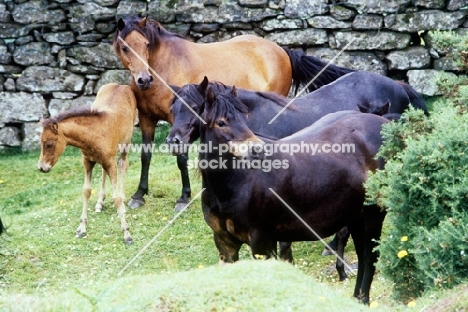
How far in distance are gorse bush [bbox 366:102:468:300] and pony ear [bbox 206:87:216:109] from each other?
148 centimetres

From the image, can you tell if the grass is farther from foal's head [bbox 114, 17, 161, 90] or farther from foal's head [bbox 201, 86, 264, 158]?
foal's head [bbox 114, 17, 161, 90]

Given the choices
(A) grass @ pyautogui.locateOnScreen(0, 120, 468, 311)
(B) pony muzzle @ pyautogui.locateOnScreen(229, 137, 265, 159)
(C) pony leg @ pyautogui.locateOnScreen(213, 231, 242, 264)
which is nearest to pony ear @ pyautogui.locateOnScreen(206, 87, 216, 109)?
(B) pony muzzle @ pyautogui.locateOnScreen(229, 137, 265, 159)

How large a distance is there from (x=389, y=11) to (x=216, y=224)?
21.4ft

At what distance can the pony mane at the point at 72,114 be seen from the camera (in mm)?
8954

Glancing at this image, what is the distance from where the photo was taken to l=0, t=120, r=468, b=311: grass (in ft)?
16.1

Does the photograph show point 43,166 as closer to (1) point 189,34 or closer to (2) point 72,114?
(2) point 72,114

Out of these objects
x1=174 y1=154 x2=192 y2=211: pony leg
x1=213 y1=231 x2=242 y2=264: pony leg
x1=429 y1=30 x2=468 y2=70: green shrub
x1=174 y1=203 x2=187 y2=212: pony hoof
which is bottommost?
x1=174 y1=203 x2=187 y2=212: pony hoof

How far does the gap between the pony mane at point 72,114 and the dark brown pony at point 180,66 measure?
0.80m

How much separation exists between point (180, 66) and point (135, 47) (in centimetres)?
72

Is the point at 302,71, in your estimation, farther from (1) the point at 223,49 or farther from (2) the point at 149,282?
(2) the point at 149,282

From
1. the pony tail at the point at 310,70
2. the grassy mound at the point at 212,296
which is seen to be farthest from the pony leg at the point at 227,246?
the pony tail at the point at 310,70

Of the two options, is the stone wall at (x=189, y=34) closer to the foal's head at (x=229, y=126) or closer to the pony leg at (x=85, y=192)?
the pony leg at (x=85, y=192)

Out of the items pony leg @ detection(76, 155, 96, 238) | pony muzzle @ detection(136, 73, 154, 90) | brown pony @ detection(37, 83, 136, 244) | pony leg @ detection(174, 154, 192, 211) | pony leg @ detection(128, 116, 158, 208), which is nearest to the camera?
brown pony @ detection(37, 83, 136, 244)

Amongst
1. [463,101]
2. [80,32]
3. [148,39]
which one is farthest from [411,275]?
[80,32]
